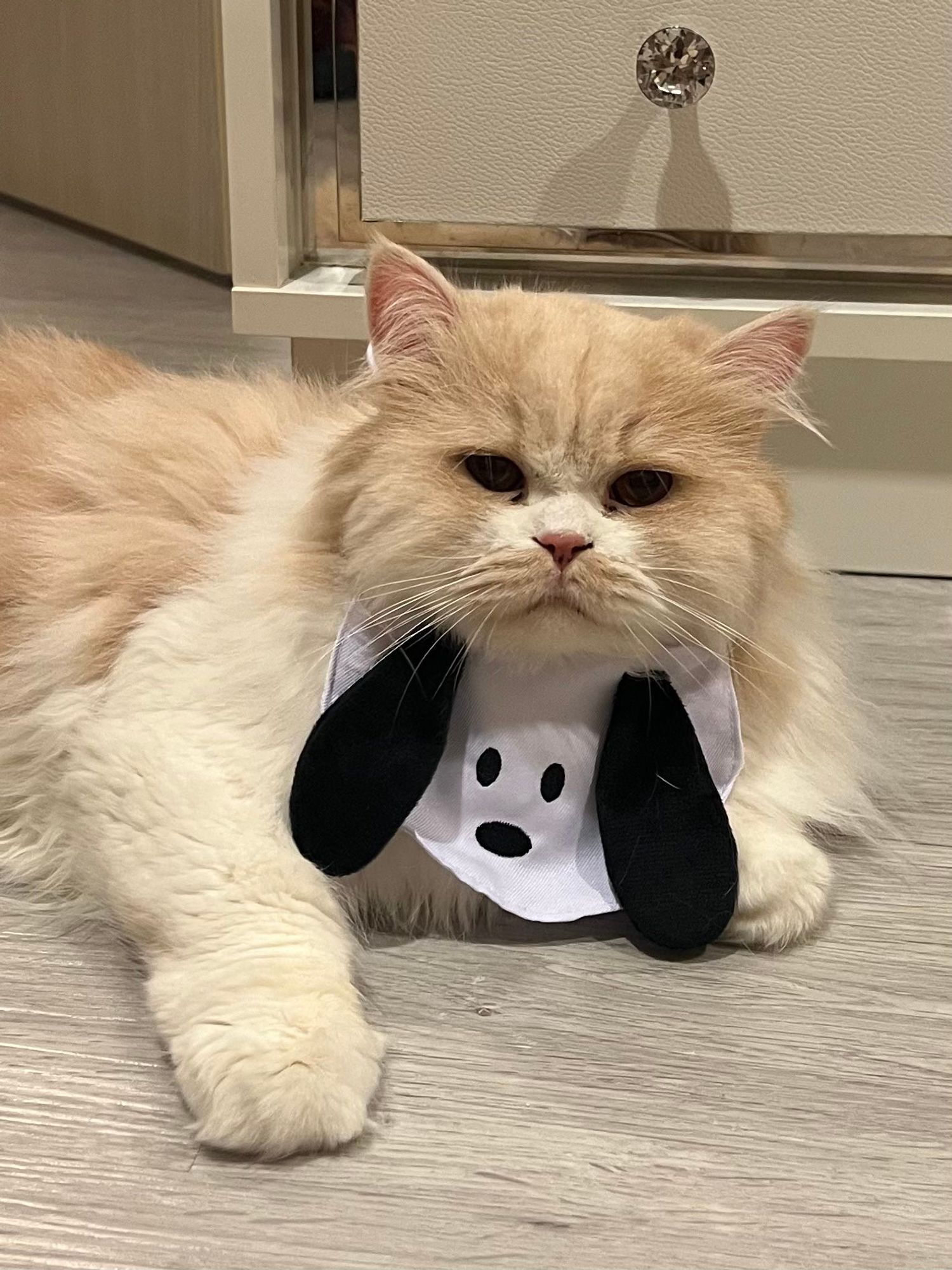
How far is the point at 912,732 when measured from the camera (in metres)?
1.38

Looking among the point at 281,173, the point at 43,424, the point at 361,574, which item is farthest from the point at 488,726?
the point at 281,173

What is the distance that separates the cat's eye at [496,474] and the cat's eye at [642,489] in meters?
0.07

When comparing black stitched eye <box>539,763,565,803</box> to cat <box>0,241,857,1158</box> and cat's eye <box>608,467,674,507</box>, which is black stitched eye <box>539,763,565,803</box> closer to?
cat <box>0,241,857,1158</box>

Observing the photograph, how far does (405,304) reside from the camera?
93cm

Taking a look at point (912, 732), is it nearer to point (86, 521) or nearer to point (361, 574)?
point (361, 574)

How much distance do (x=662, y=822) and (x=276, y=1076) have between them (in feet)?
1.20

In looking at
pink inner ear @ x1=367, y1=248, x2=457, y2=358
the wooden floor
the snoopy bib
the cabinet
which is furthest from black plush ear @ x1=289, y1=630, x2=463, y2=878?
the cabinet

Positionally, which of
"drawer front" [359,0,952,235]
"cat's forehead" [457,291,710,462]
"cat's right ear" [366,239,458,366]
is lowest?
"cat's forehead" [457,291,710,462]

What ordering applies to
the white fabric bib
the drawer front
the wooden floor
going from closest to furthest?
the wooden floor → the white fabric bib → the drawer front

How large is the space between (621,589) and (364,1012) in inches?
14.8

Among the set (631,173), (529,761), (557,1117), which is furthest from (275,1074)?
(631,173)

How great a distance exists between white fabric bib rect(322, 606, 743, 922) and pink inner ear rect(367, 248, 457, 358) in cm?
21

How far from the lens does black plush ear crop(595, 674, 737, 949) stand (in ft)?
3.22

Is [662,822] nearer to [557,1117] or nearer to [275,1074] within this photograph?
[557,1117]
